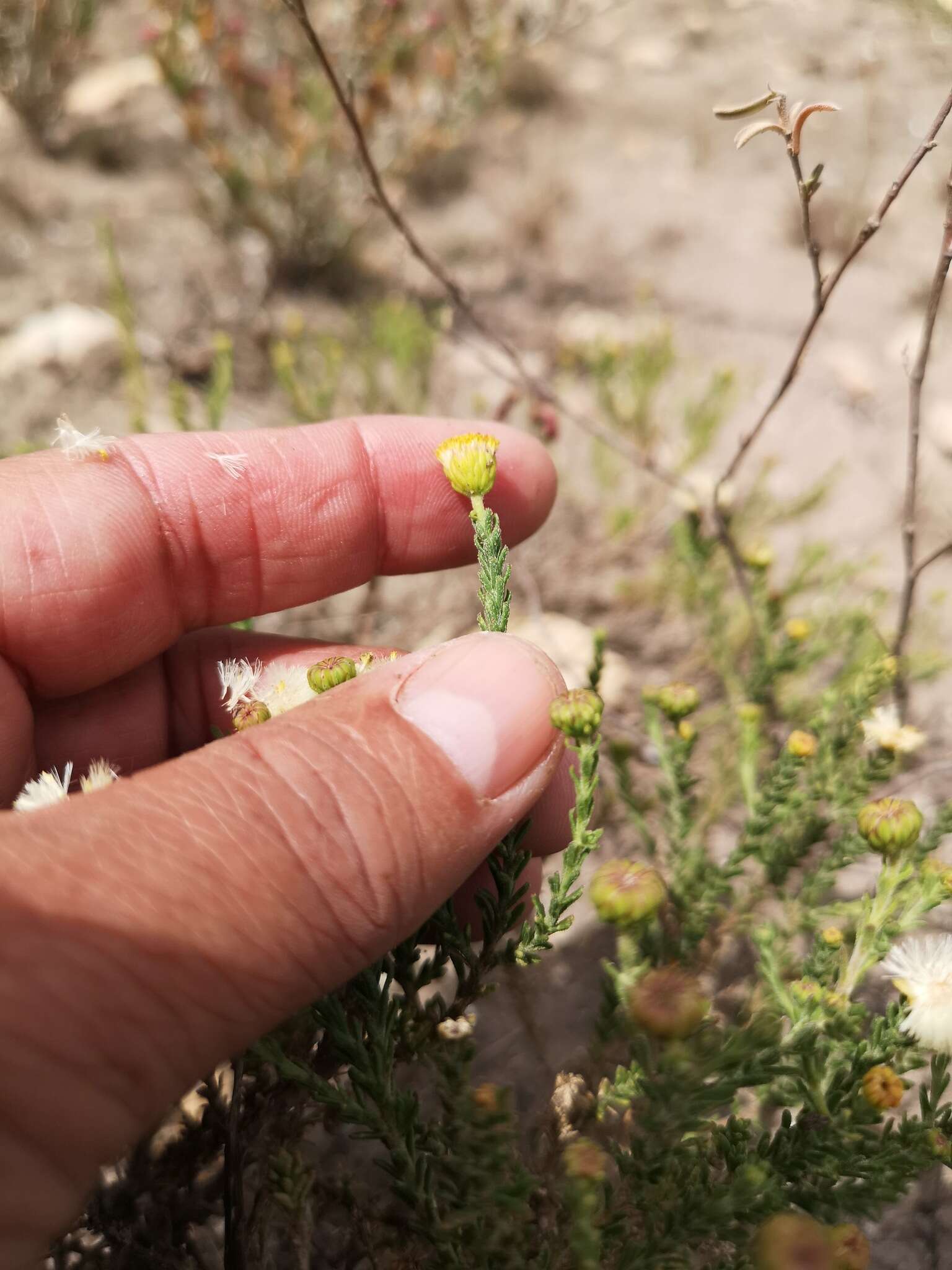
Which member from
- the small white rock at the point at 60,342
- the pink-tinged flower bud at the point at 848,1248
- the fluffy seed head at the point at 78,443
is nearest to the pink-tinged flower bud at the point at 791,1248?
the pink-tinged flower bud at the point at 848,1248

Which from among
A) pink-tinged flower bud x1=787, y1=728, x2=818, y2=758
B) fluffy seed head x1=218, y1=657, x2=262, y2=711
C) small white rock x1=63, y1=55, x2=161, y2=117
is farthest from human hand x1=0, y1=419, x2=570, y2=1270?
small white rock x1=63, y1=55, x2=161, y2=117

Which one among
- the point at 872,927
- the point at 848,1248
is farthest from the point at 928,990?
the point at 848,1248

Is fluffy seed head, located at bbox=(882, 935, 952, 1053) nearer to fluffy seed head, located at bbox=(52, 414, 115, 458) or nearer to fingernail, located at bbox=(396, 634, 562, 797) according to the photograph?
fingernail, located at bbox=(396, 634, 562, 797)

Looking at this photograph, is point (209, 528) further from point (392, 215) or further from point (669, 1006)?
point (669, 1006)

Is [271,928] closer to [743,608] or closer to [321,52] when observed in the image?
[321,52]

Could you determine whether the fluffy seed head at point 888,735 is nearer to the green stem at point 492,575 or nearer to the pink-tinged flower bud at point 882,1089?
the pink-tinged flower bud at point 882,1089

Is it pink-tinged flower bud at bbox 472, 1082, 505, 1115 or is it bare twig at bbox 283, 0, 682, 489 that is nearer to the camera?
pink-tinged flower bud at bbox 472, 1082, 505, 1115

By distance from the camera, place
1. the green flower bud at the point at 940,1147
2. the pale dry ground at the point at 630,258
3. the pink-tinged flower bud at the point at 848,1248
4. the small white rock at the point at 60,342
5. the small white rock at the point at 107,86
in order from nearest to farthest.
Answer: the pink-tinged flower bud at the point at 848,1248 → the green flower bud at the point at 940,1147 → the pale dry ground at the point at 630,258 → the small white rock at the point at 60,342 → the small white rock at the point at 107,86
